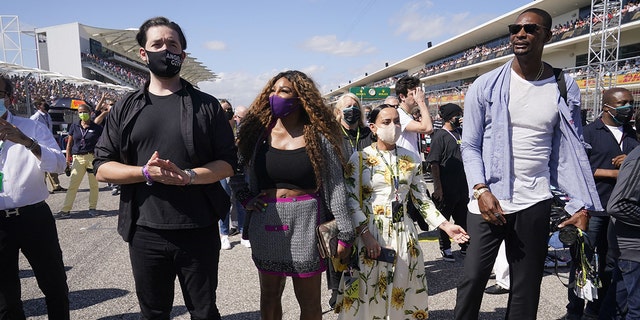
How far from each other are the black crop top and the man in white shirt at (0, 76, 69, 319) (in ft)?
5.02

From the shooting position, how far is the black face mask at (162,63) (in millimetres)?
2246

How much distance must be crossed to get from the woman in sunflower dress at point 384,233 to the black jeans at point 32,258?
6.43ft

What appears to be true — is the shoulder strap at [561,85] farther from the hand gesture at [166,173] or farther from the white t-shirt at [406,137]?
the hand gesture at [166,173]

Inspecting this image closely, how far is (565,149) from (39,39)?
199ft

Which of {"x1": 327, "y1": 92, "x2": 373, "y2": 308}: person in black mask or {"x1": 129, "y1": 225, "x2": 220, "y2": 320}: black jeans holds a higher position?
{"x1": 327, "y1": 92, "x2": 373, "y2": 308}: person in black mask

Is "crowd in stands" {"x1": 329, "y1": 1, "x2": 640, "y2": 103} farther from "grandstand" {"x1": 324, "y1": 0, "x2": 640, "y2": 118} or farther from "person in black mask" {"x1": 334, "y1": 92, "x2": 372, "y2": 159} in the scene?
"person in black mask" {"x1": 334, "y1": 92, "x2": 372, "y2": 159}

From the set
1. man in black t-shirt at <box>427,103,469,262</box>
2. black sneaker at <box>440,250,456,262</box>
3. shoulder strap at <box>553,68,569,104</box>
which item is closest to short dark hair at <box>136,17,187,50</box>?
shoulder strap at <box>553,68,569,104</box>

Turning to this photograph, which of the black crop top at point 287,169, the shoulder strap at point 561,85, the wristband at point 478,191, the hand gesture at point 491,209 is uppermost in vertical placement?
the shoulder strap at point 561,85

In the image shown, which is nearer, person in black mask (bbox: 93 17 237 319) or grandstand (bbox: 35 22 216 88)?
person in black mask (bbox: 93 17 237 319)

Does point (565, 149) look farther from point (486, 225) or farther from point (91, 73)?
point (91, 73)

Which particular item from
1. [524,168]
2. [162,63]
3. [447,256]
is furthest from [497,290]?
[162,63]

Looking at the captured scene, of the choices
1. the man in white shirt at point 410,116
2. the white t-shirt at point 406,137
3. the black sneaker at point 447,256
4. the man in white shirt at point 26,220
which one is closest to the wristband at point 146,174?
the man in white shirt at point 26,220

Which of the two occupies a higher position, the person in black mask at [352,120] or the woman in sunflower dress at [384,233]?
the person in black mask at [352,120]

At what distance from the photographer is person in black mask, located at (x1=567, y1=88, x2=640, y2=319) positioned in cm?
351
